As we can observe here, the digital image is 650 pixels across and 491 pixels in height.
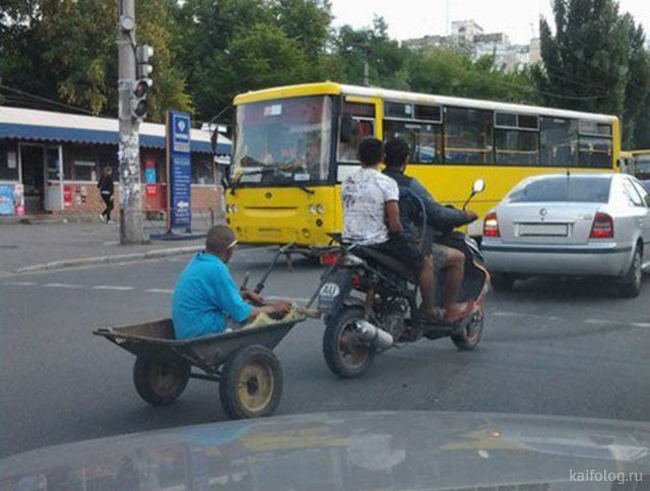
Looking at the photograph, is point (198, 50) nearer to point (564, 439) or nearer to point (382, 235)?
point (382, 235)

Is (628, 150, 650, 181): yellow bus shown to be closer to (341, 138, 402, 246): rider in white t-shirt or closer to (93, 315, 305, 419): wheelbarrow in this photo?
(341, 138, 402, 246): rider in white t-shirt

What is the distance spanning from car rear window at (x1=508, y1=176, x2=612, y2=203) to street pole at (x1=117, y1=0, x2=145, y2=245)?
9879mm

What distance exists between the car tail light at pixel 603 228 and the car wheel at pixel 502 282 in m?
1.35

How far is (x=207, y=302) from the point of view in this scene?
535cm

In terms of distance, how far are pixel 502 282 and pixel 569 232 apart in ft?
4.43

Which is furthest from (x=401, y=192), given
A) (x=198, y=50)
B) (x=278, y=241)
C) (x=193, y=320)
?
(x=198, y=50)

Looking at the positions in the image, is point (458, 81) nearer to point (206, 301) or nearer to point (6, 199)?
point (6, 199)

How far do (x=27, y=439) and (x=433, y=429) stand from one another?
116 inches

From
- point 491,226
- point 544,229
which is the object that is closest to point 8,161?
point 491,226

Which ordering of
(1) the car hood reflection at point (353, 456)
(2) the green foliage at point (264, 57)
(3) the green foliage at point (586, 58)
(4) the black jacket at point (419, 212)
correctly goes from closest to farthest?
1. (1) the car hood reflection at point (353, 456)
2. (4) the black jacket at point (419, 212)
3. (2) the green foliage at point (264, 57)
4. (3) the green foliage at point (586, 58)

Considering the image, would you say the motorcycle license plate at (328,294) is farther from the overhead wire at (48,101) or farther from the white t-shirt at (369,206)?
the overhead wire at (48,101)

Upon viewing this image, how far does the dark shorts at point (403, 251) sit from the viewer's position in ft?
21.3

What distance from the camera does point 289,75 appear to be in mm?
44406

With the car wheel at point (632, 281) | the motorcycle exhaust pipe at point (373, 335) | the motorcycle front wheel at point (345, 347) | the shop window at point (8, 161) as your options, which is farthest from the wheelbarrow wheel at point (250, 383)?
the shop window at point (8, 161)
